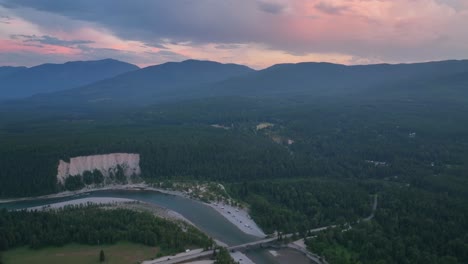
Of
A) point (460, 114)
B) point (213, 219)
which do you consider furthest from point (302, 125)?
point (213, 219)

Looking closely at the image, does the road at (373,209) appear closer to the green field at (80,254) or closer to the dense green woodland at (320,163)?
the dense green woodland at (320,163)

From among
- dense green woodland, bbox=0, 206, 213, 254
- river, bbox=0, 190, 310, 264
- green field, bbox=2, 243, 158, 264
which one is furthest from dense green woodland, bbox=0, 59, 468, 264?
green field, bbox=2, 243, 158, 264

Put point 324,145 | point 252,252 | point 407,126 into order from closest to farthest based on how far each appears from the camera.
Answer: point 252,252 < point 324,145 < point 407,126

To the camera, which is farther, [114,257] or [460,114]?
[460,114]

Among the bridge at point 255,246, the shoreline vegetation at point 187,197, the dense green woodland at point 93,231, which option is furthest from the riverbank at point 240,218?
the dense green woodland at point 93,231

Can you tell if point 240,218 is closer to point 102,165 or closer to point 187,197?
point 187,197

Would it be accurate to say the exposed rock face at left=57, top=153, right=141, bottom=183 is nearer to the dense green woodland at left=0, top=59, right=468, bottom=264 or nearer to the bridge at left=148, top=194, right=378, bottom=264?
the dense green woodland at left=0, top=59, right=468, bottom=264

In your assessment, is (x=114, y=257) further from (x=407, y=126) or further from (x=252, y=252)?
(x=407, y=126)
